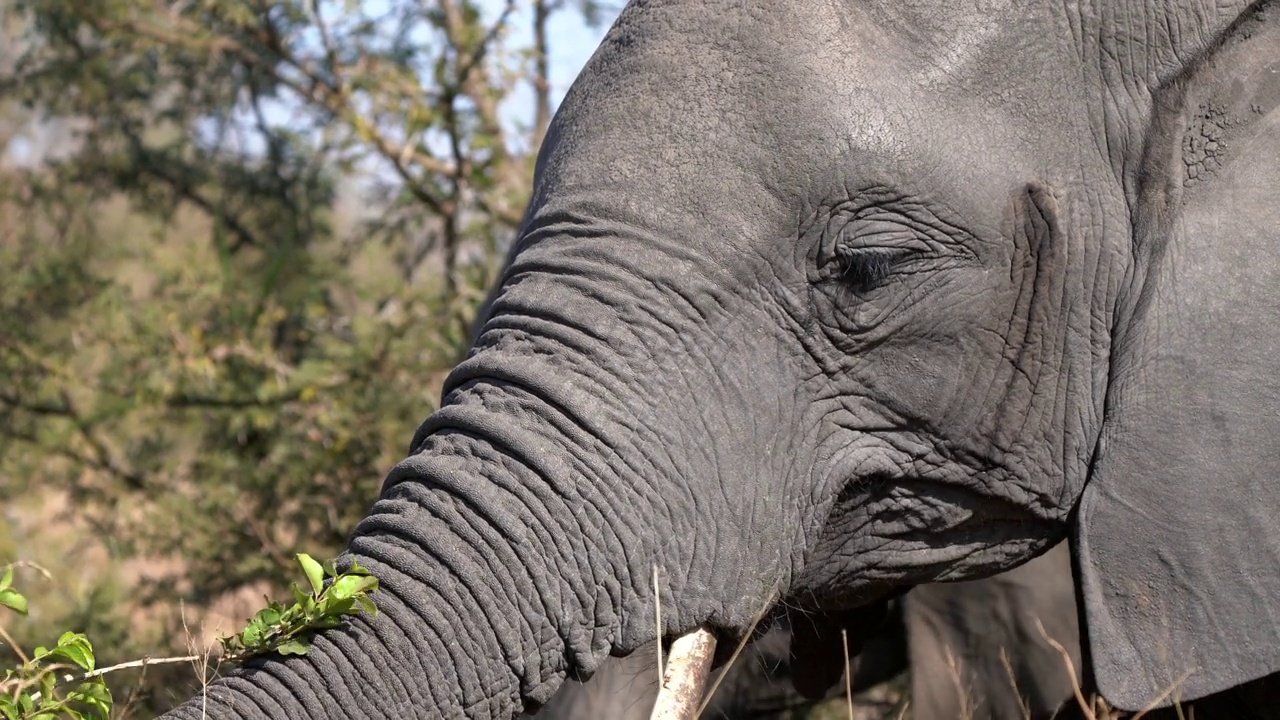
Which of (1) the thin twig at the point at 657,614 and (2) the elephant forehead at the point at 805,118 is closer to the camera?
(1) the thin twig at the point at 657,614

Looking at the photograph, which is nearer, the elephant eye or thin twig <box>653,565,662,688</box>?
thin twig <box>653,565,662,688</box>

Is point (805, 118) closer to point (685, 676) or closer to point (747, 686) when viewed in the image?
point (685, 676)

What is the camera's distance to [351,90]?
6391mm

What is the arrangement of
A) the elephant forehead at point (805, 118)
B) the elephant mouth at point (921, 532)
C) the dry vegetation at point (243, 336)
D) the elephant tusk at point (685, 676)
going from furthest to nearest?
1. the dry vegetation at point (243, 336)
2. the elephant mouth at point (921, 532)
3. the elephant forehead at point (805, 118)
4. the elephant tusk at point (685, 676)

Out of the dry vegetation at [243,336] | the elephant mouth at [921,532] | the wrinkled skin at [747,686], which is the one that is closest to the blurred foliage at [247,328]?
the dry vegetation at [243,336]

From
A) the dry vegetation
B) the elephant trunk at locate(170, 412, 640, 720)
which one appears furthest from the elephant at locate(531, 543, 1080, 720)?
the elephant trunk at locate(170, 412, 640, 720)

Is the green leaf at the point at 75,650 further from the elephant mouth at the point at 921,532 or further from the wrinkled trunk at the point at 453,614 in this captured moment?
the elephant mouth at the point at 921,532

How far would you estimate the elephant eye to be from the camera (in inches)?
107

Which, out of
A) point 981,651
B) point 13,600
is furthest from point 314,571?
point 981,651

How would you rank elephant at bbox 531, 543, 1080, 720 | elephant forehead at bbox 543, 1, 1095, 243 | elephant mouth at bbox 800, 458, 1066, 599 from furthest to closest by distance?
elephant at bbox 531, 543, 1080, 720 → elephant mouth at bbox 800, 458, 1066, 599 → elephant forehead at bbox 543, 1, 1095, 243

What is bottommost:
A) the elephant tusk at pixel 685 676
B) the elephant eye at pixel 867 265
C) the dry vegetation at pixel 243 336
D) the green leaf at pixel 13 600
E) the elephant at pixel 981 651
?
the elephant at pixel 981 651

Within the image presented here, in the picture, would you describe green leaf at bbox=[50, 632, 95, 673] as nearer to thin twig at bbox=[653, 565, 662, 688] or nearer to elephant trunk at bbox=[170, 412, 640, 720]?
elephant trunk at bbox=[170, 412, 640, 720]

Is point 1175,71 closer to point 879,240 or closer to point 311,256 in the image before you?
point 879,240

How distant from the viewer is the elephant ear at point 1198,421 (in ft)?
8.80
